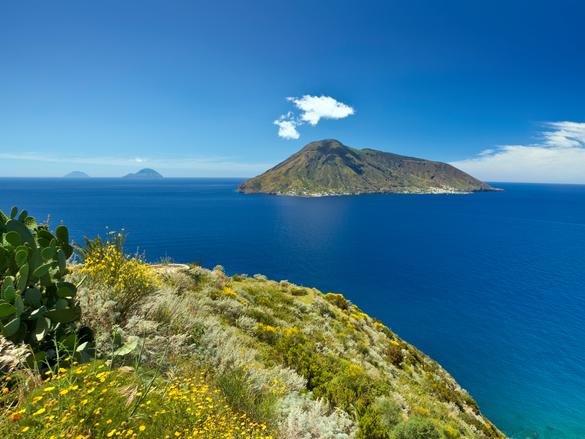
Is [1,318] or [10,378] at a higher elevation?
[1,318]

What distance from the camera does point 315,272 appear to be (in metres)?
68.6

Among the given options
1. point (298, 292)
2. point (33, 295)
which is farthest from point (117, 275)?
point (298, 292)

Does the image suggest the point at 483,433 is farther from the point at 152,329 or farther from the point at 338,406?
the point at 152,329

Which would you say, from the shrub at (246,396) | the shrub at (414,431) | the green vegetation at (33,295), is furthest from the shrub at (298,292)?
the green vegetation at (33,295)

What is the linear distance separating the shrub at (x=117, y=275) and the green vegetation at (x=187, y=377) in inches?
1.3

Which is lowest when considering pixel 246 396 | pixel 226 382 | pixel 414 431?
pixel 414 431

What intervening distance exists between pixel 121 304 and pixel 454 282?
7147 centimetres

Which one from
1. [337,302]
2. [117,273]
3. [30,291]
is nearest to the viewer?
[30,291]

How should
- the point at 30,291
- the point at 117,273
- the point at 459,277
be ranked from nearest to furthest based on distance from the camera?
the point at 30,291, the point at 117,273, the point at 459,277

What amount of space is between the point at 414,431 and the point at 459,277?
69.9m

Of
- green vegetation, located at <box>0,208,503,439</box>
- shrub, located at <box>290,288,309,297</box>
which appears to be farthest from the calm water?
green vegetation, located at <box>0,208,503,439</box>

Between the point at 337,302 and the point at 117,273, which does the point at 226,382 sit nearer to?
the point at 117,273

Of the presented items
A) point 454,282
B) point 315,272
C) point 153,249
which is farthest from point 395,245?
point 153,249

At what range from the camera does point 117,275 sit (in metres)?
8.12
